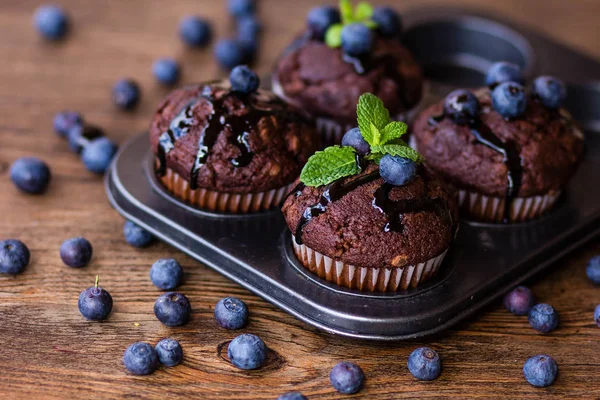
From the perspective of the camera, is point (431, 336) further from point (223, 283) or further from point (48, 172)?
point (48, 172)

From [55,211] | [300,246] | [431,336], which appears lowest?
[55,211]

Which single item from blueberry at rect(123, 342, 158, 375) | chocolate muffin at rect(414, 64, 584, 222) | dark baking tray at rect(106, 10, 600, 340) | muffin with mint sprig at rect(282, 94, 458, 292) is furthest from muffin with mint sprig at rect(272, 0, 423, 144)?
blueberry at rect(123, 342, 158, 375)

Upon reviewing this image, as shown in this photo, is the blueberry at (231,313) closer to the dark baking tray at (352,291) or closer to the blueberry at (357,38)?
the dark baking tray at (352,291)

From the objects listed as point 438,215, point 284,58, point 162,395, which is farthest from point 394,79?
point 162,395

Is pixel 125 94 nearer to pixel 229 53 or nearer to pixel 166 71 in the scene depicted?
pixel 166 71

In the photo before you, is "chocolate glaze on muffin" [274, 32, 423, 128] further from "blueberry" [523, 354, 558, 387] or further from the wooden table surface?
"blueberry" [523, 354, 558, 387]

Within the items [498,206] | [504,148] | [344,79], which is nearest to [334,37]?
[344,79]
